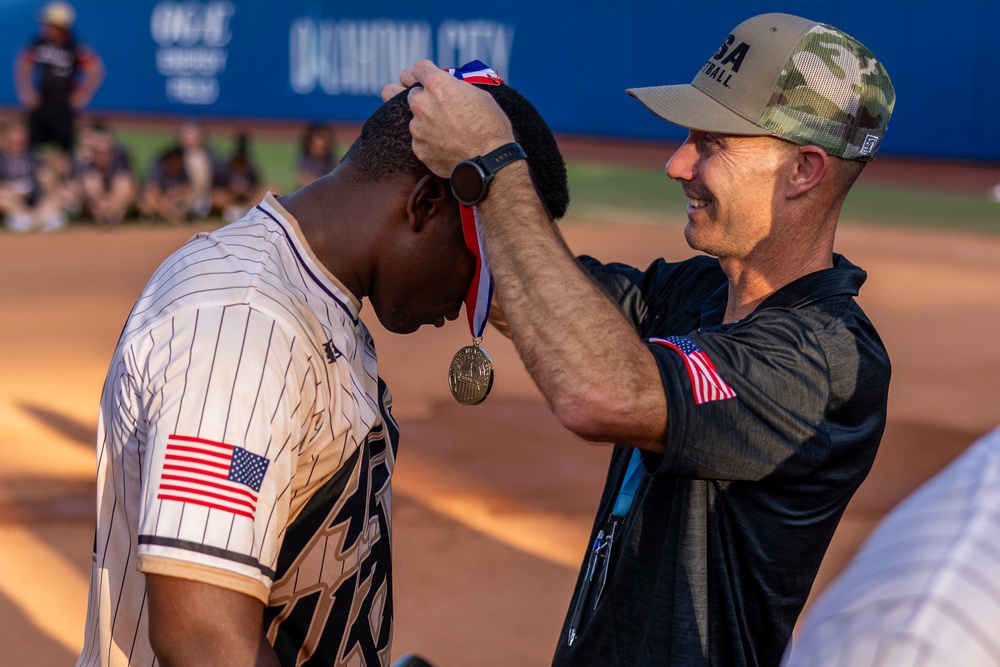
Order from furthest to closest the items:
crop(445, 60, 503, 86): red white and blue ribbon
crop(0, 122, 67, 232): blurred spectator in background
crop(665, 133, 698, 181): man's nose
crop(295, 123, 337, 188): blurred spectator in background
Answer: crop(295, 123, 337, 188): blurred spectator in background < crop(0, 122, 67, 232): blurred spectator in background < crop(665, 133, 698, 181): man's nose < crop(445, 60, 503, 86): red white and blue ribbon

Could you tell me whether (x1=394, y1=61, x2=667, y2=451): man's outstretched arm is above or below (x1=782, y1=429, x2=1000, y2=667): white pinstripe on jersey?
below

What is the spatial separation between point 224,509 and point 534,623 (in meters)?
3.42

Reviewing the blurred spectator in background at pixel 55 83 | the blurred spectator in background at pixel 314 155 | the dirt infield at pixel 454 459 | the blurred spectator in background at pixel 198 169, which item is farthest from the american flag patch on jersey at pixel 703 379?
the blurred spectator in background at pixel 55 83

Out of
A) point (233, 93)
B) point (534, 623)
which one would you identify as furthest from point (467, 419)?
point (233, 93)

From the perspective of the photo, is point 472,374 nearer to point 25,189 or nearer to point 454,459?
point 454,459

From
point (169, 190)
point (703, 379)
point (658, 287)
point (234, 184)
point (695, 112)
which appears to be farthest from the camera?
point (234, 184)

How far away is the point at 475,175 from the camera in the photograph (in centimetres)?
215

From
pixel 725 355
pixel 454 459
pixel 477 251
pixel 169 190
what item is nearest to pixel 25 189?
pixel 169 190

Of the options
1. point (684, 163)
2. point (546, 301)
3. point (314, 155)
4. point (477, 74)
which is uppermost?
point (477, 74)

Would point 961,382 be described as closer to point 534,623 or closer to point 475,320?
point 534,623

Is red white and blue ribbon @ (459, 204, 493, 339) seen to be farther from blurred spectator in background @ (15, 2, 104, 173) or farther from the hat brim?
blurred spectator in background @ (15, 2, 104, 173)

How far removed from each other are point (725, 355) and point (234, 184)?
50.8 ft

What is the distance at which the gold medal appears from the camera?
9.01 ft

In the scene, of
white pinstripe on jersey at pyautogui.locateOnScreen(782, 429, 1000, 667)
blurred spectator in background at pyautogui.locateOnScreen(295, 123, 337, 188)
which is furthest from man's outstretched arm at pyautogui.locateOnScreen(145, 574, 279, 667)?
blurred spectator in background at pyautogui.locateOnScreen(295, 123, 337, 188)
